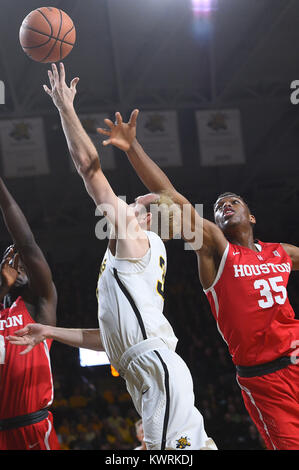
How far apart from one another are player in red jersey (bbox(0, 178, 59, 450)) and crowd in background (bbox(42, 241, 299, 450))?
6396mm

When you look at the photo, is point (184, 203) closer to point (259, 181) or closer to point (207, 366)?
point (207, 366)

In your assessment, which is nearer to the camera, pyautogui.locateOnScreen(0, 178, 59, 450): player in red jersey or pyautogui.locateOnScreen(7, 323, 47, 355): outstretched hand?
pyautogui.locateOnScreen(7, 323, 47, 355): outstretched hand

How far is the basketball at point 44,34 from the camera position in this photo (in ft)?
14.6

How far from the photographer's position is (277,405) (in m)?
3.42

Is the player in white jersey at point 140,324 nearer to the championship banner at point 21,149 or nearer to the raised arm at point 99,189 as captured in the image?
the raised arm at point 99,189

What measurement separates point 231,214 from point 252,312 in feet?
2.98

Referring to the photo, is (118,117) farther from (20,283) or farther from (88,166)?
(20,283)

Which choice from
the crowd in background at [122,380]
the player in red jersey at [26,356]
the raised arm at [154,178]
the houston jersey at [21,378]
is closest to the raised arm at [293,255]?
the raised arm at [154,178]

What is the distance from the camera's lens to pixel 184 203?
3.68 m

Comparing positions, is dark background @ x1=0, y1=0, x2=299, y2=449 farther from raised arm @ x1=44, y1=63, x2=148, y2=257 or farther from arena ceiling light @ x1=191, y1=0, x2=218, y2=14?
raised arm @ x1=44, y1=63, x2=148, y2=257

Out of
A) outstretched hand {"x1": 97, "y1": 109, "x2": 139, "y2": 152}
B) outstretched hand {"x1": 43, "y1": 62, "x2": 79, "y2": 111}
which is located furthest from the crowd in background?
outstretched hand {"x1": 43, "y1": 62, "x2": 79, "y2": 111}

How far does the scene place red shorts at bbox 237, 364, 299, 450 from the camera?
11.0 ft

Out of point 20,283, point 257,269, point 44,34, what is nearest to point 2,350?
point 20,283

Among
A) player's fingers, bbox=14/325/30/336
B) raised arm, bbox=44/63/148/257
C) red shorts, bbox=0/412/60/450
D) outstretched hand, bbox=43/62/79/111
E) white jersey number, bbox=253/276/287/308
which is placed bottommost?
red shorts, bbox=0/412/60/450
